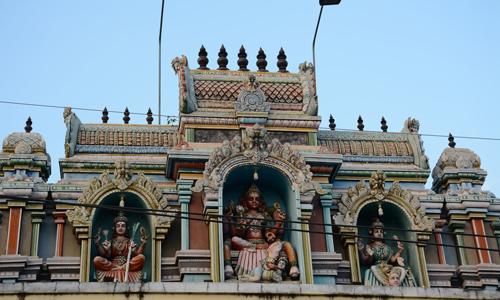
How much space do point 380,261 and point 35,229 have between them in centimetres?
695

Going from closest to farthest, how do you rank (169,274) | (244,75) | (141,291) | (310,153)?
(141,291) → (169,274) → (310,153) → (244,75)

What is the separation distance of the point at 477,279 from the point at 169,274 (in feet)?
20.6

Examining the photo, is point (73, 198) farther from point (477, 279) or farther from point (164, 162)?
point (477, 279)

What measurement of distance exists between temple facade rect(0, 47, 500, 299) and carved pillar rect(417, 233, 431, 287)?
0.03 metres

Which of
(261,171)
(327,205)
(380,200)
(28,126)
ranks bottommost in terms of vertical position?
(327,205)

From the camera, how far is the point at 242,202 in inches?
840

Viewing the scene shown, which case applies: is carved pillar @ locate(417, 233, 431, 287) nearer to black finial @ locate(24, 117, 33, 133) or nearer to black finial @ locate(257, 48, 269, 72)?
black finial @ locate(257, 48, 269, 72)

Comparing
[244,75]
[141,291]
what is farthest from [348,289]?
[244,75]

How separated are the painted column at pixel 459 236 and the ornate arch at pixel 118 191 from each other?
5926 mm

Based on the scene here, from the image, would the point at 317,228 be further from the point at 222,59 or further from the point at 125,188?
the point at 222,59

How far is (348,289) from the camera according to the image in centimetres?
1688

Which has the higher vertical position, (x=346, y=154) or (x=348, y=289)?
(x=346, y=154)

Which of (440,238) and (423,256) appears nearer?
(423,256)

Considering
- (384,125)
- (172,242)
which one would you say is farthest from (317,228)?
(384,125)
